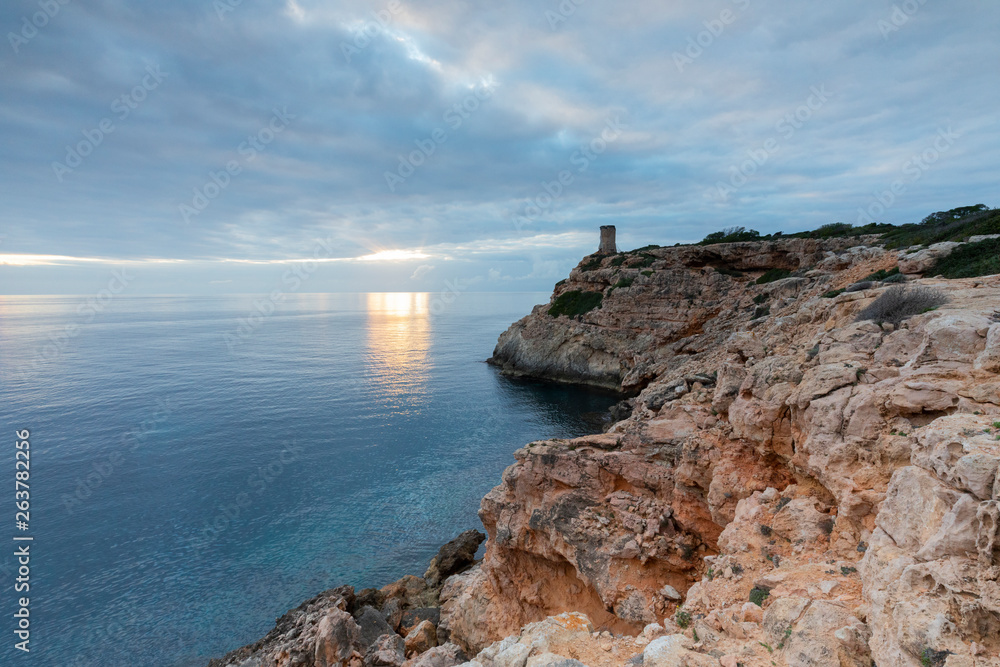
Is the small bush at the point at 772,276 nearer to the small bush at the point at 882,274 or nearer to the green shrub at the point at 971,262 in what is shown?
the small bush at the point at 882,274

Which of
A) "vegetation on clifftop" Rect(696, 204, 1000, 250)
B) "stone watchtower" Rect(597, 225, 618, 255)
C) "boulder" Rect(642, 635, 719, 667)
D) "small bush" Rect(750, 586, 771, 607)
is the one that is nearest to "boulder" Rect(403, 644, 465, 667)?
"boulder" Rect(642, 635, 719, 667)

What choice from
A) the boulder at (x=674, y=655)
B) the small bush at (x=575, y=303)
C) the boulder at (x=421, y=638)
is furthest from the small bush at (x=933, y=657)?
the small bush at (x=575, y=303)

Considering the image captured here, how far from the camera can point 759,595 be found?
7105 millimetres

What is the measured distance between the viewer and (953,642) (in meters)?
4.27

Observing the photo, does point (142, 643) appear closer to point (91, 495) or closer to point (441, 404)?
point (91, 495)

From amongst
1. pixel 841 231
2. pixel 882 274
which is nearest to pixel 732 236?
pixel 841 231

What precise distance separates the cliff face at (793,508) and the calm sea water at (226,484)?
1069 cm

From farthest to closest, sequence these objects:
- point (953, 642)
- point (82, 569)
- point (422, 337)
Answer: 1. point (422, 337)
2. point (82, 569)
3. point (953, 642)

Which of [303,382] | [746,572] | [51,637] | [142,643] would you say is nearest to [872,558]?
[746,572]

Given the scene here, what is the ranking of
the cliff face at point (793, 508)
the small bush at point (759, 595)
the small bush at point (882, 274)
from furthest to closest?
the small bush at point (882, 274) < the small bush at point (759, 595) < the cliff face at point (793, 508)

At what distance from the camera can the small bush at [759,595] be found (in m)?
6.97

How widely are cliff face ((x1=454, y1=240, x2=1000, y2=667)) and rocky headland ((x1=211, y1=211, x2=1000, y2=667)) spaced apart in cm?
4

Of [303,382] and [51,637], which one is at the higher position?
[303,382]

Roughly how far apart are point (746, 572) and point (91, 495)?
39179 mm
